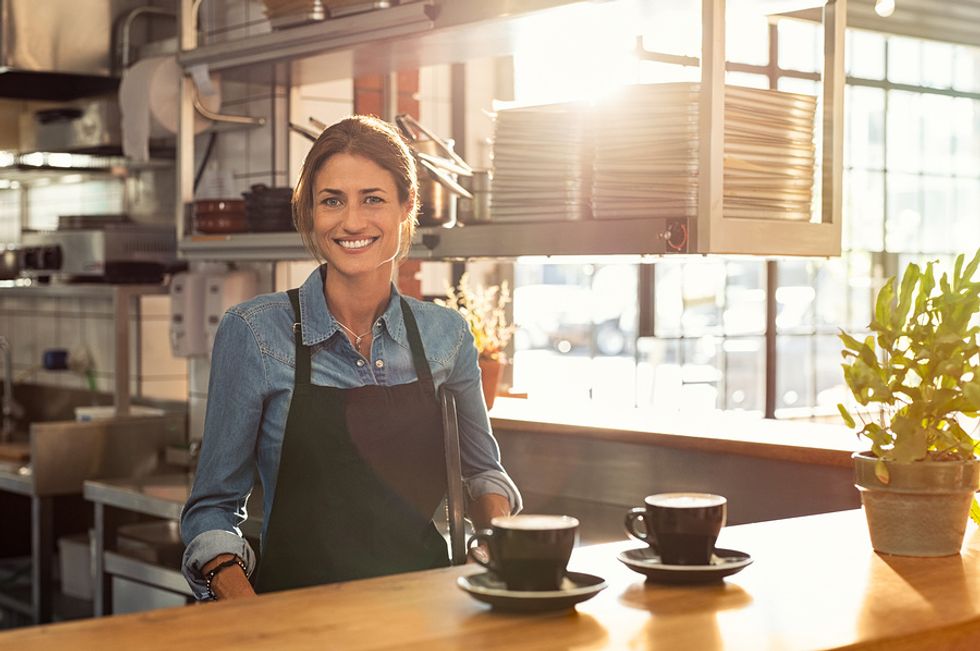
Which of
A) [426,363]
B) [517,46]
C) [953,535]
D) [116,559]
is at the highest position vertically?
[517,46]

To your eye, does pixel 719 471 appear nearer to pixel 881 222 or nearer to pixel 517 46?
pixel 517 46

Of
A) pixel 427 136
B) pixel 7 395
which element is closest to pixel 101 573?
pixel 7 395

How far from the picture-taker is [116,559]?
4.16m

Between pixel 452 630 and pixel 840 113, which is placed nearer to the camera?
pixel 452 630

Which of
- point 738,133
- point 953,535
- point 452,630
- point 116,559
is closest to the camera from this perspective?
point 452,630

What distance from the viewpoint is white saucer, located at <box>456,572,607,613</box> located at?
54.3 inches

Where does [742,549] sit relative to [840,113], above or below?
below

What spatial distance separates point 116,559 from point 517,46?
212cm

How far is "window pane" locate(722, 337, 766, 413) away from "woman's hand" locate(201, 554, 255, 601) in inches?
196

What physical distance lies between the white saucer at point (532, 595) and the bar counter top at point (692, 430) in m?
1.35

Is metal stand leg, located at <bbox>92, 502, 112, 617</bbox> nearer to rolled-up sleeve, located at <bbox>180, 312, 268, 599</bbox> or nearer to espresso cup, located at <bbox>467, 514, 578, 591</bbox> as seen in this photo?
rolled-up sleeve, located at <bbox>180, 312, 268, 599</bbox>

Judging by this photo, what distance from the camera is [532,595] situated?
4.52ft

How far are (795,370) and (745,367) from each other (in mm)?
1068

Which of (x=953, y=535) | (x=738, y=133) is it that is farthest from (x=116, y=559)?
(x=953, y=535)
